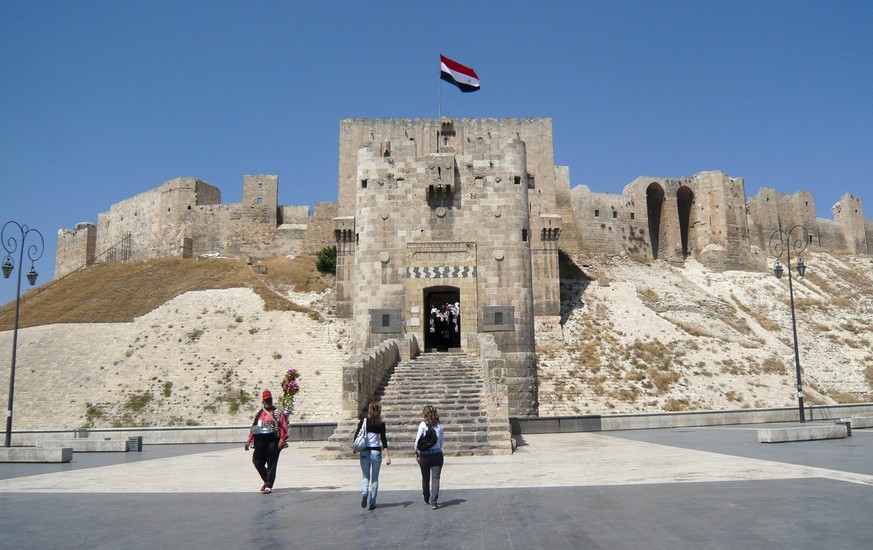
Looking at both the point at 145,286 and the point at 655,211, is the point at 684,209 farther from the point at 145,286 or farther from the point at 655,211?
the point at 145,286

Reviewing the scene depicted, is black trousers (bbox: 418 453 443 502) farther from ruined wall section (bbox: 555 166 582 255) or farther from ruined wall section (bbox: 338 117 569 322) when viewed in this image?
ruined wall section (bbox: 555 166 582 255)

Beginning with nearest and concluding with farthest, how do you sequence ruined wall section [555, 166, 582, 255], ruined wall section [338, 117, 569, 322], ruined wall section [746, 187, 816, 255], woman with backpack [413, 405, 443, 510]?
woman with backpack [413, 405, 443, 510] → ruined wall section [338, 117, 569, 322] → ruined wall section [555, 166, 582, 255] → ruined wall section [746, 187, 816, 255]

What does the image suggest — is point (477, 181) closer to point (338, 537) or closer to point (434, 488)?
point (434, 488)

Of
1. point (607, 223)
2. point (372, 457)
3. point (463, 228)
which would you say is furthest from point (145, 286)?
point (372, 457)

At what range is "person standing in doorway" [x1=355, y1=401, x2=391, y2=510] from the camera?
8.80m

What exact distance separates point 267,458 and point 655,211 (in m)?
58.1

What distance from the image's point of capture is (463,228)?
25.0 meters

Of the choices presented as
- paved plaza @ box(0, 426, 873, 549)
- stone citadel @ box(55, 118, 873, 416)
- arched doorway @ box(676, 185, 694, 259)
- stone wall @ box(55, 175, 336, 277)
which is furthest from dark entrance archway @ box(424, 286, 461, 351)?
arched doorway @ box(676, 185, 694, 259)

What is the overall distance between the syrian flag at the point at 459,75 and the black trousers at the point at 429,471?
23831mm

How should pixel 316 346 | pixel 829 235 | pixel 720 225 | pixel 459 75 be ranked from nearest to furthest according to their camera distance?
pixel 459 75, pixel 316 346, pixel 720 225, pixel 829 235

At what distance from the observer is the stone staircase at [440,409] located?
15.9 metres

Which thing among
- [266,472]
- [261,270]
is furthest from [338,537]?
[261,270]

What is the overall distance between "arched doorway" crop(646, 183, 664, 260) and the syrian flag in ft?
116

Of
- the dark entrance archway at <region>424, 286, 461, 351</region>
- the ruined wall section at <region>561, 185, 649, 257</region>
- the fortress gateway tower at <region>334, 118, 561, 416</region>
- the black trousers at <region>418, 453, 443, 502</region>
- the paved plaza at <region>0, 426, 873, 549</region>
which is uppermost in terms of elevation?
the ruined wall section at <region>561, 185, 649, 257</region>
